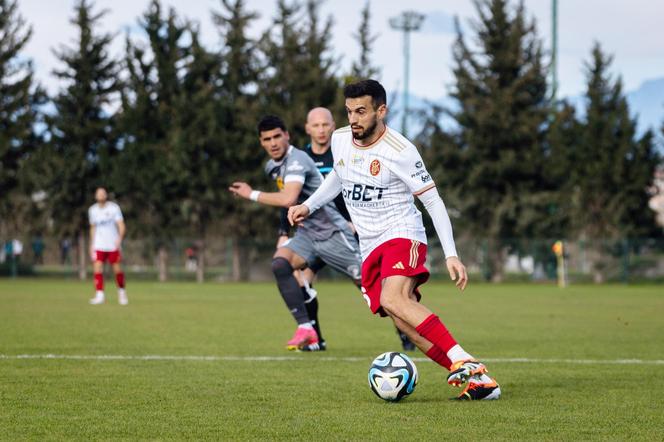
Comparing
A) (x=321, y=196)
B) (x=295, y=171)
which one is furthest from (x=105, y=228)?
(x=321, y=196)

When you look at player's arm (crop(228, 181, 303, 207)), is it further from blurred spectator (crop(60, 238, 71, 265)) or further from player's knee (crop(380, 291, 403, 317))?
blurred spectator (crop(60, 238, 71, 265))

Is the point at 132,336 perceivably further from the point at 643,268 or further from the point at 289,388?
the point at 643,268

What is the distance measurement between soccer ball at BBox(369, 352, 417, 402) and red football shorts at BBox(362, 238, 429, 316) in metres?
0.38

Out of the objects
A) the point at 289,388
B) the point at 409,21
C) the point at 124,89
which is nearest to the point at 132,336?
the point at 289,388

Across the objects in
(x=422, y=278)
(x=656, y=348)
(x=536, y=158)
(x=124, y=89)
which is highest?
(x=124, y=89)

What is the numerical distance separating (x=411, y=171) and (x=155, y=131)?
40126mm

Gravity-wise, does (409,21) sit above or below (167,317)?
above

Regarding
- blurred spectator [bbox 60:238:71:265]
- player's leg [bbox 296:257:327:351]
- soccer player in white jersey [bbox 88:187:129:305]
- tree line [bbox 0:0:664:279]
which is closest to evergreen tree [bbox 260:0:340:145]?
tree line [bbox 0:0:664:279]

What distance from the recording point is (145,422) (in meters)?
5.83

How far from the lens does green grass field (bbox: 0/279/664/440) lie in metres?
5.68

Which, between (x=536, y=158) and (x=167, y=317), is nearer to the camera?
(x=167, y=317)

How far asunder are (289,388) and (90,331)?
6.24 meters

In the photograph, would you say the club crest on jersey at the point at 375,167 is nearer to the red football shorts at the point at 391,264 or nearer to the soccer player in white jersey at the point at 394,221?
the soccer player in white jersey at the point at 394,221

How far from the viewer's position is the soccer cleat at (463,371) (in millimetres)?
6773
